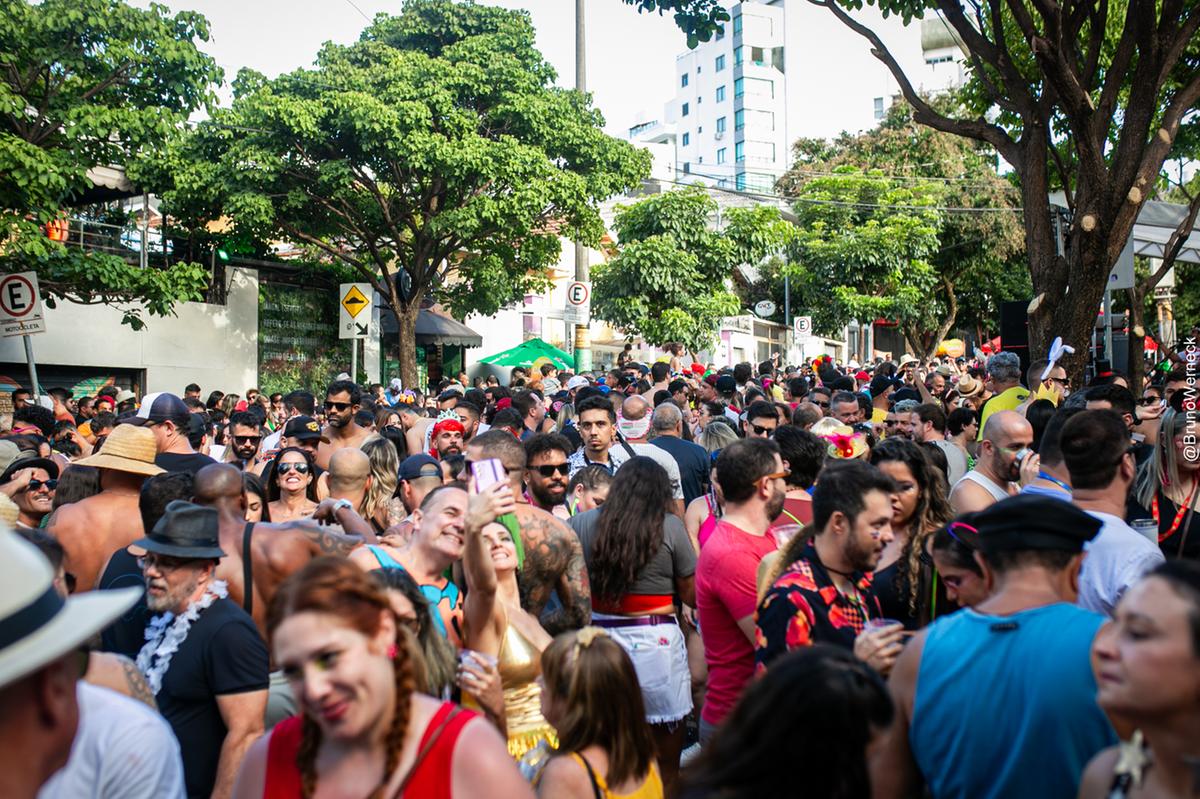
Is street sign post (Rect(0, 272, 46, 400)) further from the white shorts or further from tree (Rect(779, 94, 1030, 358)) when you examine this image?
tree (Rect(779, 94, 1030, 358))

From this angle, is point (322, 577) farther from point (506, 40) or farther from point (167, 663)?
point (506, 40)

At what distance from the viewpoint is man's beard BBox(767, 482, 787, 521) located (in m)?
5.01

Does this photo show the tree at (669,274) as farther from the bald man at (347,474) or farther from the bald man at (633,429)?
the bald man at (347,474)

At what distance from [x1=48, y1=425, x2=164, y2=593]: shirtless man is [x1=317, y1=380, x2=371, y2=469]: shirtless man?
287cm

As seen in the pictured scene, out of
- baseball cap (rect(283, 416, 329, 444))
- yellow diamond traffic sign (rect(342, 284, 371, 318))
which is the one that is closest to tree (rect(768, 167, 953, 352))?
yellow diamond traffic sign (rect(342, 284, 371, 318))

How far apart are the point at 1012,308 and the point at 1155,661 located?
42.6ft

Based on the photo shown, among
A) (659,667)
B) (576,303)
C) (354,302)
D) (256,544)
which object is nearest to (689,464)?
(659,667)

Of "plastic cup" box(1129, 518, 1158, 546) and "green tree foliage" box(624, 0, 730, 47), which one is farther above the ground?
"green tree foliage" box(624, 0, 730, 47)

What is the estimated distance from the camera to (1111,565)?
12.4 ft

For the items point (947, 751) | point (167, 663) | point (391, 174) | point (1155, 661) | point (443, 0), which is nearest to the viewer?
point (1155, 661)

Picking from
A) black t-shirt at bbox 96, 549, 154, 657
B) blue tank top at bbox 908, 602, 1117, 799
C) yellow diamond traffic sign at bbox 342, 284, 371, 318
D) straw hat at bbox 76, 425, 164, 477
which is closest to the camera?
blue tank top at bbox 908, 602, 1117, 799

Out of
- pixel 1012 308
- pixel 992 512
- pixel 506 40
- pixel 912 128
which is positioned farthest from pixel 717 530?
pixel 912 128

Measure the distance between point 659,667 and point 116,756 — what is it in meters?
2.89

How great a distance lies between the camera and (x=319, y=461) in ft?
28.0
